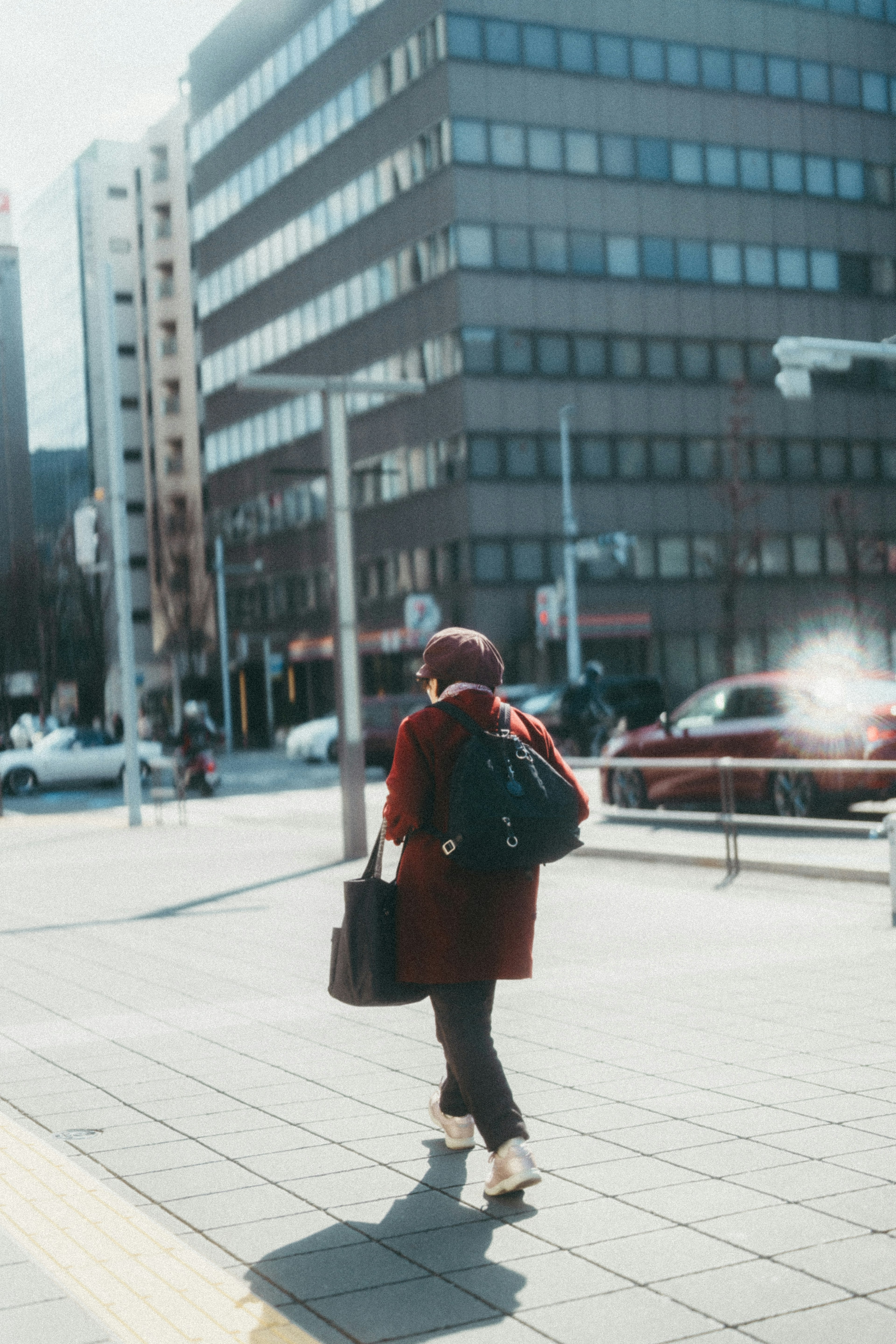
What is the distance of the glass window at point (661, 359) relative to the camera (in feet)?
172

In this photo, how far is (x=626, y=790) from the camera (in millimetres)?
18875

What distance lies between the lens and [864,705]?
53.7 feet


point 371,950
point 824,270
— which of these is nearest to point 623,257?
point 824,270

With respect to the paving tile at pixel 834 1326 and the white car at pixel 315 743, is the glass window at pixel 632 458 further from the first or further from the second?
the paving tile at pixel 834 1326

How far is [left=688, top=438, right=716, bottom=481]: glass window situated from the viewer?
175 ft

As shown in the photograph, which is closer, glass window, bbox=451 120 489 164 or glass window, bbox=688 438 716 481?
glass window, bbox=451 120 489 164

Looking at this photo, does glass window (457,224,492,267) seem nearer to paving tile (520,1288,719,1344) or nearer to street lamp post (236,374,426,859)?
street lamp post (236,374,426,859)

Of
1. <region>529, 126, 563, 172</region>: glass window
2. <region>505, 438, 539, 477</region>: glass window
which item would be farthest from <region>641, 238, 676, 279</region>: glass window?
<region>505, 438, 539, 477</region>: glass window

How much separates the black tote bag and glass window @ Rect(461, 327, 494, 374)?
147ft

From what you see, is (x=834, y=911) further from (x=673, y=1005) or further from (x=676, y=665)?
(x=676, y=665)

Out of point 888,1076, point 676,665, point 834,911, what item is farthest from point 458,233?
point 888,1076

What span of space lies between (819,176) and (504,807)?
54.2 meters

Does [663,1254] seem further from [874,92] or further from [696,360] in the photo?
[874,92]

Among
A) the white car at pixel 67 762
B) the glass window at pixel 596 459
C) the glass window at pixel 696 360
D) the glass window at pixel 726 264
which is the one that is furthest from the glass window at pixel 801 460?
the white car at pixel 67 762
